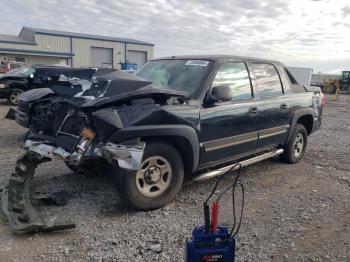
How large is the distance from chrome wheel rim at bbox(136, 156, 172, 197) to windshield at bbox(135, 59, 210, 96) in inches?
38.4

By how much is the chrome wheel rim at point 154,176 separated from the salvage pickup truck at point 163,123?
0.01 m

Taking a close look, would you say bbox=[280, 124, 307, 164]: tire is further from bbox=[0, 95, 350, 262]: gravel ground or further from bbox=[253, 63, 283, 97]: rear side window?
bbox=[253, 63, 283, 97]: rear side window

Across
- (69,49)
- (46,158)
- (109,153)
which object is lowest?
(46,158)

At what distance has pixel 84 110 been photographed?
153 inches

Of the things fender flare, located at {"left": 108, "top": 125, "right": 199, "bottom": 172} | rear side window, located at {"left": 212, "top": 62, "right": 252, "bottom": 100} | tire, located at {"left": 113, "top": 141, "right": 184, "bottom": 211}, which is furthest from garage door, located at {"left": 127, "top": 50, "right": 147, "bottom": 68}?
tire, located at {"left": 113, "top": 141, "right": 184, "bottom": 211}

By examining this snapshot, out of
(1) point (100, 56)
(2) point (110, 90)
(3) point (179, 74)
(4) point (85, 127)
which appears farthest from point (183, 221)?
(1) point (100, 56)

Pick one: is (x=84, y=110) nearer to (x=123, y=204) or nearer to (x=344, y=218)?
(x=123, y=204)

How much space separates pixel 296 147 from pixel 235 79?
90.9 inches

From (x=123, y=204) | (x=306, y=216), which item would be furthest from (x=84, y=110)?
(x=306, y=216)

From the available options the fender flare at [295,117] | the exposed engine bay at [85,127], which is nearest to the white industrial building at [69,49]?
the fender flare at [295,117]

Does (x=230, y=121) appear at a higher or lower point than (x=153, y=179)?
higher

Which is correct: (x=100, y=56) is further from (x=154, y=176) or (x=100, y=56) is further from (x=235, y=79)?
(x=154, y=176)

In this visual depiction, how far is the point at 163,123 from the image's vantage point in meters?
3.97

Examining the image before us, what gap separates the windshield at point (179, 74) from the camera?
15.3 feet
